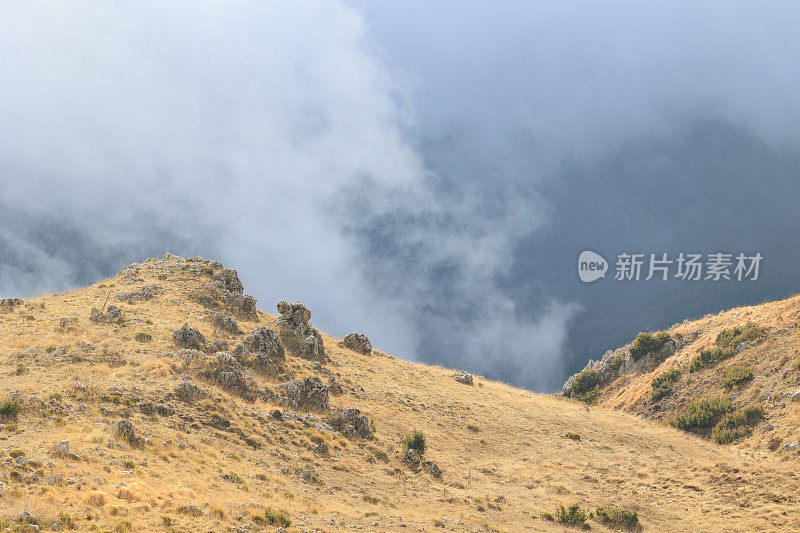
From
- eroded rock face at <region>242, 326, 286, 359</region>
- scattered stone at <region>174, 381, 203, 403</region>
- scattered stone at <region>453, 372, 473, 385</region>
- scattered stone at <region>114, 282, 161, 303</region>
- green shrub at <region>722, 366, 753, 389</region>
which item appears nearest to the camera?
scattered stone at <region>174, 381, 203, 403</region>

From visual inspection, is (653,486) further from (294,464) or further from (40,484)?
(40,484)

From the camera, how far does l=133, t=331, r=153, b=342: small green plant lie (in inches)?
1505

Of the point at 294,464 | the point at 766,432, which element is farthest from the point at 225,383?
the point at 766,432

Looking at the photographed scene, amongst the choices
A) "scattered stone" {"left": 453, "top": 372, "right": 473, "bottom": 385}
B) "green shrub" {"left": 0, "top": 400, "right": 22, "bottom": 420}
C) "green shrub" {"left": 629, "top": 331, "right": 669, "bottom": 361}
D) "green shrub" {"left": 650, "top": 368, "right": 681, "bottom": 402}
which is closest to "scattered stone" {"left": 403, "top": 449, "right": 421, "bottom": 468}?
"green shrub" {"left": 0, "top": 400, "right": 22, "bottom": 420}

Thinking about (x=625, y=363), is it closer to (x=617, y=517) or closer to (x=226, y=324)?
(x=617, y=517)

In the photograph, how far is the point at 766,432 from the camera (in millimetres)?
39969

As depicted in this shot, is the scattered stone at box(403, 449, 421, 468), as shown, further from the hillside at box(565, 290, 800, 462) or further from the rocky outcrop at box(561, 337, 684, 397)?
the rocky outcrop at box(561, 337, 684, 397)

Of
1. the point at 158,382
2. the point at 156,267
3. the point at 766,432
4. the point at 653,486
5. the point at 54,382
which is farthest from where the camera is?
the point at 156,267

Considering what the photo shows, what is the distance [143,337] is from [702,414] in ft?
166

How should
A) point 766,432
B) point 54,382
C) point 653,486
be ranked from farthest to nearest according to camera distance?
point 766,432 → point 653,486 → point 54,382

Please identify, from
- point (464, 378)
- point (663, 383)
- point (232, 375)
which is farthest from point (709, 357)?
→ point (232, 375)

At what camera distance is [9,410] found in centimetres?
2402

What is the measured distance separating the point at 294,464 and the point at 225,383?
900 cm

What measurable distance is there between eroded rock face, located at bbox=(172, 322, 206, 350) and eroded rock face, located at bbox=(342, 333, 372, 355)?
72.0ft
